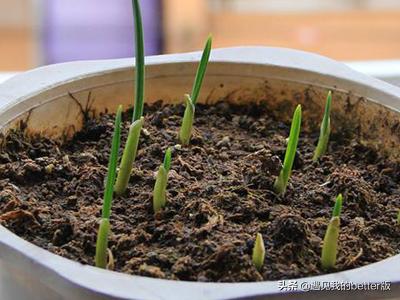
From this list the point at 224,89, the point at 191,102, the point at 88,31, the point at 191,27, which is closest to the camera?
the point at 191,102

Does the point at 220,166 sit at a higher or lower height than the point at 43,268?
higher

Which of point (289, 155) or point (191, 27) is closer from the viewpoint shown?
point (289, 155)

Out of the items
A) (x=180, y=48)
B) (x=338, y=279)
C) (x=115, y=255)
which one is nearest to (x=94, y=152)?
(x=115, y=255)

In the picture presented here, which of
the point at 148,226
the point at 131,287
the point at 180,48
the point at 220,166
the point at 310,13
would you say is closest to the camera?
the point at 131,287

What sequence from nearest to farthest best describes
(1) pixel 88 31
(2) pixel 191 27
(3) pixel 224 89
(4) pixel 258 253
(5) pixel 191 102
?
(4) pixel 258 253 < (5) pixel 191 102 < (3) pixel 224 89 < (1) pixel 88 31 < (2) pixel 191 27

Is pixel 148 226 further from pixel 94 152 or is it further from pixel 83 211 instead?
pixel 94 152

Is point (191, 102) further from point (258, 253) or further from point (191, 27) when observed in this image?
point (191, 27)

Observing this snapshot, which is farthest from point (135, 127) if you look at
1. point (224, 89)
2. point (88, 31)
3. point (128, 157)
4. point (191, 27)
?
point (191, 27)
